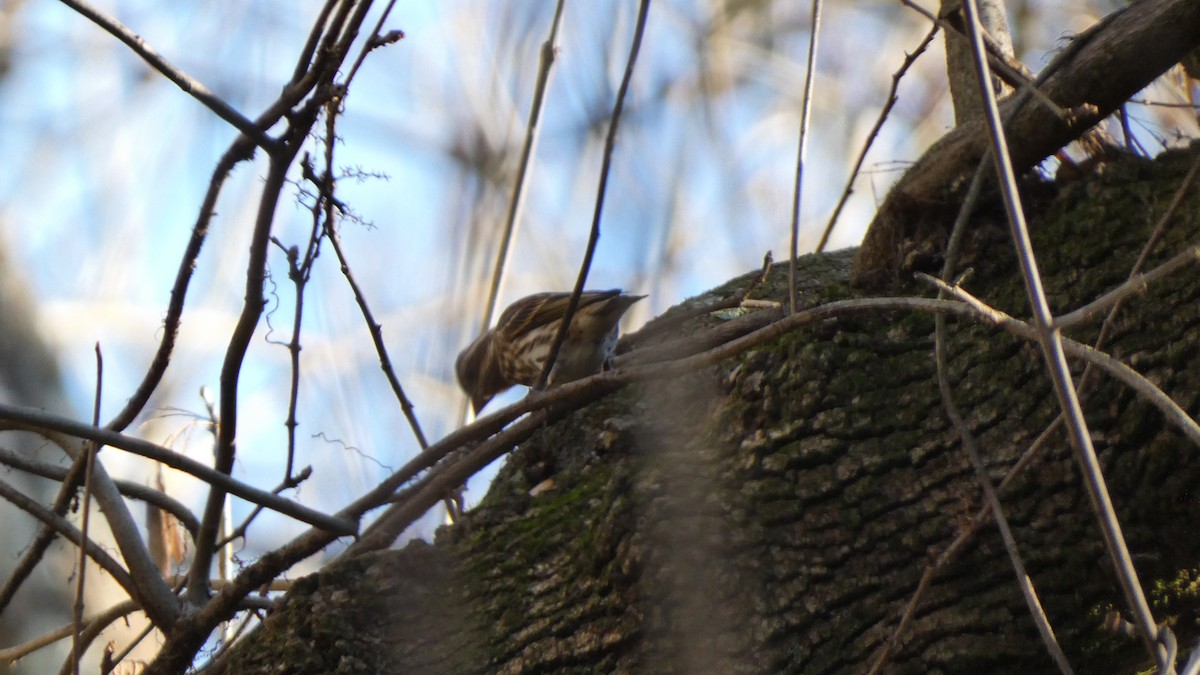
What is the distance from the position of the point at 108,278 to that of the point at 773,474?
309 cm

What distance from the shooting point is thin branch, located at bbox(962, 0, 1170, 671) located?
94 cm

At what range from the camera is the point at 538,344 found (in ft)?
14.1

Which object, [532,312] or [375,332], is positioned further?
[532,312]

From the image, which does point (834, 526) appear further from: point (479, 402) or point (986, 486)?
point (479, 402)

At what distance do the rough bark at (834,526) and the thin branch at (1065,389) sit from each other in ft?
1.73

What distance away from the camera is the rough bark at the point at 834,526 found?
1.48 metres

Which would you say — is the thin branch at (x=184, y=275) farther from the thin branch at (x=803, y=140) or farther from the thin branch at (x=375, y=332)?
the thin branch at (x=803, y=140)

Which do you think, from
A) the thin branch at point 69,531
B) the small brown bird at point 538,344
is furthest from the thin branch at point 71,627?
the small brown bird at point 538,344

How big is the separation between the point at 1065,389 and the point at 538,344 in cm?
339

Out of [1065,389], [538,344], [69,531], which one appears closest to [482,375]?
[538,344]

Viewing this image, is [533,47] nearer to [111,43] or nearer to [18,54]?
[111,43]

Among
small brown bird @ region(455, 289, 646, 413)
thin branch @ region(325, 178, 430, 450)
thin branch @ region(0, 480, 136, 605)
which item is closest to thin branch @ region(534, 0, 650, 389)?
thin branch @ region(325, 178, 430, 450)

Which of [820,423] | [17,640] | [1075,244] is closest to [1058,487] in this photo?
[820,423]

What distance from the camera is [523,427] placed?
86.4 inches
